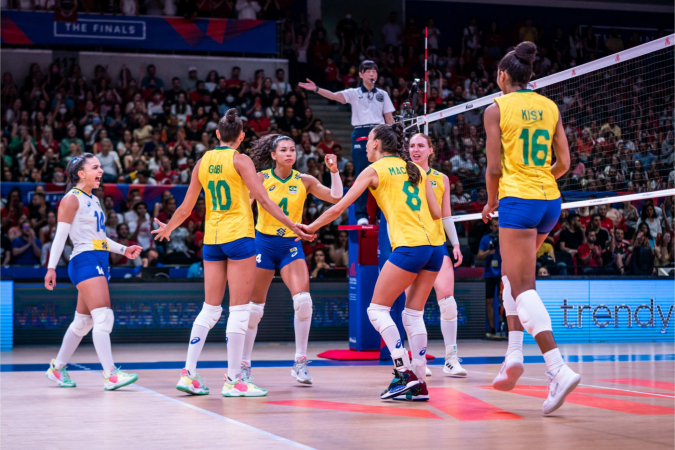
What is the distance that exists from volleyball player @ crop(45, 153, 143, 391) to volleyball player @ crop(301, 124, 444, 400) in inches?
80.1

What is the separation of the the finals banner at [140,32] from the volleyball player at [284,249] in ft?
38.4

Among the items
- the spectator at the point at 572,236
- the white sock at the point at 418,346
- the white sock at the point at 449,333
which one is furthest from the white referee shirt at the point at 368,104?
A: the spectator at the point at 572,236

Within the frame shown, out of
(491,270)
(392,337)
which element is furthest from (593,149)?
(392,337)

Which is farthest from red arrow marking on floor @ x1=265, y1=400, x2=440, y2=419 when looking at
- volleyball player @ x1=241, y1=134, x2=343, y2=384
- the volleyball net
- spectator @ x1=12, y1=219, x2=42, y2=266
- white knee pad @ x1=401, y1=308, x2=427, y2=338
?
spectator @ x1=12, y1=219, x2=42, y2=266

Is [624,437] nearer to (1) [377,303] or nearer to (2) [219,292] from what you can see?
(1) [377,303]

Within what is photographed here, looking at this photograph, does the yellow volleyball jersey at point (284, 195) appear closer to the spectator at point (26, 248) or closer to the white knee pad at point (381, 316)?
the white knee pad at point (381, 316)

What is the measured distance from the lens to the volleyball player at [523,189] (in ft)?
15.9

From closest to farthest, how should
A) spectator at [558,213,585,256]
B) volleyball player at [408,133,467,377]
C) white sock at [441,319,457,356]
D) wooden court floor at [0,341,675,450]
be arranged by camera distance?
1. wooden court floor at [0,341,675,450]
2. volleyball player at [408,133,467,377]
3. white sock at [441,319,457,356]
4. spectator at [558,213,585,256]

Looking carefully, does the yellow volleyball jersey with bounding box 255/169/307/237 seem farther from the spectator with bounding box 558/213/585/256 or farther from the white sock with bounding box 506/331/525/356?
the spectator with bounding box 558/213/585/256

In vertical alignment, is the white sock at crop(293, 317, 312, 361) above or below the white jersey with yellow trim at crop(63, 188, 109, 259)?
below

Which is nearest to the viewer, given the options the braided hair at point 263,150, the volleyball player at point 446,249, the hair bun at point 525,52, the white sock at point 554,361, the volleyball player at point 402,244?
the white sock at point 554,361

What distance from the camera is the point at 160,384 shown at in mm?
6828

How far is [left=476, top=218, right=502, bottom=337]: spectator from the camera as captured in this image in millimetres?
12102

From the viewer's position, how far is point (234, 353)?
5.95 m
